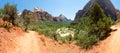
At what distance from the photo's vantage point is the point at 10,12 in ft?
139

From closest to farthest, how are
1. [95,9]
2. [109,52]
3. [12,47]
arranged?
[109,52] → [12,47] → [95,9]

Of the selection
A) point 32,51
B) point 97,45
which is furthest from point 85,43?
point 32,51

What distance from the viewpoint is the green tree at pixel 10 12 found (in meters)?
41.6

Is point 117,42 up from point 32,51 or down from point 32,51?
up

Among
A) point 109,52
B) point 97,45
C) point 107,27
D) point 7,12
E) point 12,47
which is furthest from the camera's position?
point 7,12

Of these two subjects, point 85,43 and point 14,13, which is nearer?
point 85,43

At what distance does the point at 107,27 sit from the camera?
97.8 feet

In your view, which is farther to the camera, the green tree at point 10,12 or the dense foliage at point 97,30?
the green tree at point 10,12

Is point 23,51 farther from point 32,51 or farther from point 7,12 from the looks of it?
point 7,12

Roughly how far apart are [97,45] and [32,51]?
8.13 m

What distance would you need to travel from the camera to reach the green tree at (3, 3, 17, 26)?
41562 mm

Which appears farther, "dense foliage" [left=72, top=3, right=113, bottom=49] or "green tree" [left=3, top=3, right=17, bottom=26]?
"green tree" [left=3, top=3, right=17, bottom=26]

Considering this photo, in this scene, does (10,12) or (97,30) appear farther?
(10,12)

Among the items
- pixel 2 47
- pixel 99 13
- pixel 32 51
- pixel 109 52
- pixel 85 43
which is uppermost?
pixel 99 13
